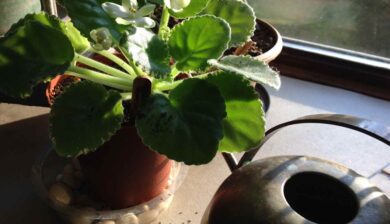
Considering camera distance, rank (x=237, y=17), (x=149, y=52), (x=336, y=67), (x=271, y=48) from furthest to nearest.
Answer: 1. (x=336, y=67)
2. (x=271, y=48)
3. (x=237, y=17)
4. (x=149, y=52)

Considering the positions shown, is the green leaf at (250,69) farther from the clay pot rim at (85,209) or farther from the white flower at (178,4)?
the clay pot rim at (85,209)

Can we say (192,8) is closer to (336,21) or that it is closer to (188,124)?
(188,124)

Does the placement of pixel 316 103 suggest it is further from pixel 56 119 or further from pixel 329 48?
pixel 56 119

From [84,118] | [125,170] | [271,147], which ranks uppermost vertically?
[84,118]

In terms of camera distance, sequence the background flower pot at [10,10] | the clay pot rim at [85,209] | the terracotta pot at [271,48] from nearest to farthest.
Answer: the clay pot rim at [85,209]
the terracotta pot at [271,48]
the background flower pot at [10,10]

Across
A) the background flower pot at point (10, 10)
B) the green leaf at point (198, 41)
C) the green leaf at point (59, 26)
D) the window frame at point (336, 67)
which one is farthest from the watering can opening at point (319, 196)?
the background flower pot at point (10, 10)

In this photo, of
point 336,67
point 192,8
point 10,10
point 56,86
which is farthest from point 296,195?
point 10,10

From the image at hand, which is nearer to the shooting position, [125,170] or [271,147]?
[125,170]

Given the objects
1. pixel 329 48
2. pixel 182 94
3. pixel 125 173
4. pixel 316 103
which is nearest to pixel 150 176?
pixel 125 173
